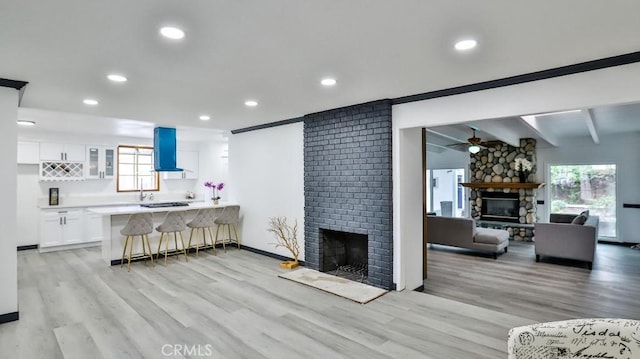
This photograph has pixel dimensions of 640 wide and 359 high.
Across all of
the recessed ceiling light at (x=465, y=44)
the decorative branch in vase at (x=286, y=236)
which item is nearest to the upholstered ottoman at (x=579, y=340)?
the recessed ceiling light at (x=465, y=44)

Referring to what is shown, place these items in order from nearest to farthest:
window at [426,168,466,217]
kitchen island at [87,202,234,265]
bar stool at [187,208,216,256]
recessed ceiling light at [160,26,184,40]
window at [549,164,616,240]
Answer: recessed ceiling light at [160,26,184,40] < kitchen island at [87,202,234,265] < bar stool at [187,208,216,256] < window at [549,164,616,240] < window at [426,168,466,217]

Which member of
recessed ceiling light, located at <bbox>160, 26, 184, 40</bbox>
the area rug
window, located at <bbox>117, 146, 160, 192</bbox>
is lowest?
the area rug

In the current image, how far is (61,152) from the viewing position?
23.7ft

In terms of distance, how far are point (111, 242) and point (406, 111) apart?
505 cm

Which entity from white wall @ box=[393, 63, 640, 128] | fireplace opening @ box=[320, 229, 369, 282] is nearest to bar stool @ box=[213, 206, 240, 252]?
fireplace opening @ box=[320, 229, 369, 282]

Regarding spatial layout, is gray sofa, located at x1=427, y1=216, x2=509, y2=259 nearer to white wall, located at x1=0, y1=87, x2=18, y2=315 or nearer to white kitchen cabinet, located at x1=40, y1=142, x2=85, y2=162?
white wall, located at x1=0, y1=87, x2=18, y2=315

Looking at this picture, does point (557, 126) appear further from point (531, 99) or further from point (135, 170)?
point (135, 170)

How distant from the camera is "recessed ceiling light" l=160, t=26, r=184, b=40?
2192mm

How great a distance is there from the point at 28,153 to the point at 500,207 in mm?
10814

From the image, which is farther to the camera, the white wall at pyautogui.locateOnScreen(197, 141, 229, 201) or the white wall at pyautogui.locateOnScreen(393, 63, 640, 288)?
the white wall at pyautogui.locateOnScreen(197, 141, 229, 201)

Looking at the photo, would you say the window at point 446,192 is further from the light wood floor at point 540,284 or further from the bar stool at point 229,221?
the bar stool at point 229,221

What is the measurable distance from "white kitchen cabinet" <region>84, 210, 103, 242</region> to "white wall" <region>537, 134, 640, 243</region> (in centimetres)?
1098

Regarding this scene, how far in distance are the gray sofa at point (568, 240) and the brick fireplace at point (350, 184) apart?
3.36 metres

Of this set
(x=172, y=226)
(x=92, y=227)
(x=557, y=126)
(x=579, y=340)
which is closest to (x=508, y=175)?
(x=557, y=126)
